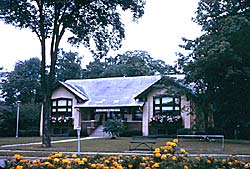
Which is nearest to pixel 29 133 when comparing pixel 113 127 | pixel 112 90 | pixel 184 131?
pixel 112 90

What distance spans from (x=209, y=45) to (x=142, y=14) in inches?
→ 212

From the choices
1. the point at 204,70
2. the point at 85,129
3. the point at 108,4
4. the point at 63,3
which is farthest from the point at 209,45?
the point at 85,129

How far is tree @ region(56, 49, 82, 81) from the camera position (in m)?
69.9

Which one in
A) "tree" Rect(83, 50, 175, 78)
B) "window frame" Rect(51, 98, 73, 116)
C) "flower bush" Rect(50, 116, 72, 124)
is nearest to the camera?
"flower bush" Rect(50, 116, 72, 124)

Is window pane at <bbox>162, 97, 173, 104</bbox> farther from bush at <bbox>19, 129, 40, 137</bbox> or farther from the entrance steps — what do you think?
bush at <bbox>19, 129, 40, 137</bbox>

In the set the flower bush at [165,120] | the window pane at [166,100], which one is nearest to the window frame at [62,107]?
the flower bush at [165,120]

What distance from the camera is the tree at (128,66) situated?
63.5 metres

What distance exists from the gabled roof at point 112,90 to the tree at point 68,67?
23.8m

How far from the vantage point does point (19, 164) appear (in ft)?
19.4

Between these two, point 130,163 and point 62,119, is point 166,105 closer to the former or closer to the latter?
point 62,119

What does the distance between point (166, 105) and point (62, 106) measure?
12556 millimetres

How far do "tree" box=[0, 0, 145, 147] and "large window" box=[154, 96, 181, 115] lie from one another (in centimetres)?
1406

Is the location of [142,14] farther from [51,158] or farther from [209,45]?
[51,158]

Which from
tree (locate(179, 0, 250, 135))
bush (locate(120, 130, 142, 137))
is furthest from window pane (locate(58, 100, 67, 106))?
tree (locate(179, 0, 250, 135))
